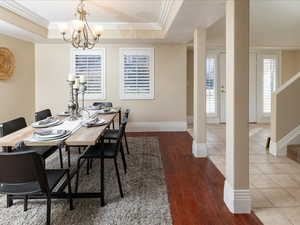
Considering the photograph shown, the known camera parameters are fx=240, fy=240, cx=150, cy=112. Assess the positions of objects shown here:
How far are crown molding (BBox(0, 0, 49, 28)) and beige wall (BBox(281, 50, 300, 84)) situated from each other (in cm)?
649

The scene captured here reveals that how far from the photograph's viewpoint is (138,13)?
14.5 feet

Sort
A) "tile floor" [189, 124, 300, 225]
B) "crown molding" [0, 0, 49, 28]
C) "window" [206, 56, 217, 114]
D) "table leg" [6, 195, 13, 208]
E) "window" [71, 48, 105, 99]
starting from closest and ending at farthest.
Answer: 1. "tile floor" [189, 124, 300, 225]
2. "table leg" [6, 195, 13, 208]
3. "crown molding" [0, 0, 49, 28]
4. "window" [71, 48, 105, 99]
5. "window" [206, 56, 217, 114]

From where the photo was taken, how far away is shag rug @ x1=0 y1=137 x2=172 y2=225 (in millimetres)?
2154

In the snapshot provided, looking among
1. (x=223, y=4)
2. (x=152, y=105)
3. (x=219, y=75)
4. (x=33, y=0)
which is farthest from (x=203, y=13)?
(x=219, y=75)

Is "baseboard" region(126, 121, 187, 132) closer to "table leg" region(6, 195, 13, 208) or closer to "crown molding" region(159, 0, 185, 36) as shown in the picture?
"crown molding" region(159, 0, 185, 36)

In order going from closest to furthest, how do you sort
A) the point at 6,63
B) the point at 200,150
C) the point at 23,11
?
the point at 200,150, the point at 23,11, the point at 6,63

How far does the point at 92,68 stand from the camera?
593 centimetres

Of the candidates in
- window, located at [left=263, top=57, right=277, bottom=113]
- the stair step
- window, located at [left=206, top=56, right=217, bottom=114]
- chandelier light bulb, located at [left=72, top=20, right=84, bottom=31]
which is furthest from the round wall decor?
window, located at [left=263, top=57, right=277, bottom=113]

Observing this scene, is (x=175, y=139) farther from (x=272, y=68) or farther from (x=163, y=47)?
(x=272, y=68)

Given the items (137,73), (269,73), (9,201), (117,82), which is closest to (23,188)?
(9,201)

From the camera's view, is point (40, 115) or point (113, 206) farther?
point (40, 115)

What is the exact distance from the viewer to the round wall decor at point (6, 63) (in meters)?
4.70

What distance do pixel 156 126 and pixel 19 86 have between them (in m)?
3.32

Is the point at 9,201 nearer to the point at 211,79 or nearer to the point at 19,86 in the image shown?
the point at 19,86
